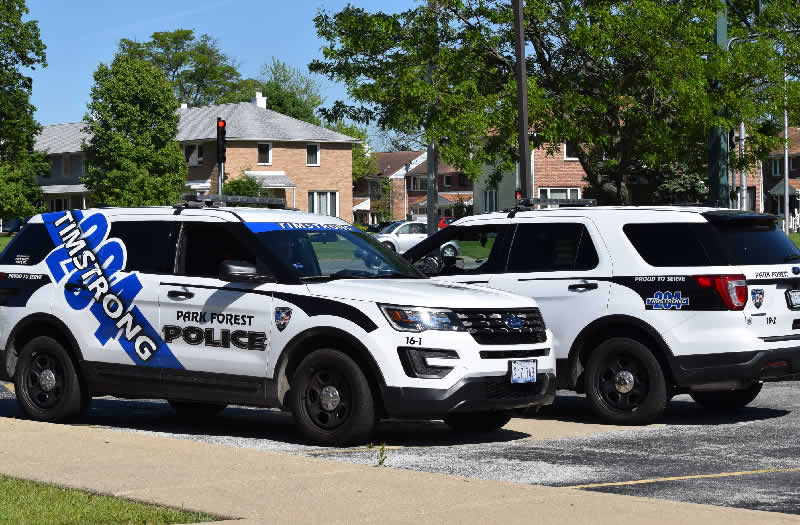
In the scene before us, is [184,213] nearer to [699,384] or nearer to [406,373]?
[406,373]

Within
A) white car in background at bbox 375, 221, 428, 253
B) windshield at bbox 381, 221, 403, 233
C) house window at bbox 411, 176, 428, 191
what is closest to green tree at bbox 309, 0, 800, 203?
white car in background at bbox 375, 221, 428, 253

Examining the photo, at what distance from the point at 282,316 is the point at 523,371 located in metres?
1.90

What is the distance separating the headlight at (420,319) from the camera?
32.6ft

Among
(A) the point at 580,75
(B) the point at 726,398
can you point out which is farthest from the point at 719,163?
(B) the point at 726,398

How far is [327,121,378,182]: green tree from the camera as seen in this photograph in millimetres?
124938

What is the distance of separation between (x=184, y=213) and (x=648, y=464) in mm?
4458

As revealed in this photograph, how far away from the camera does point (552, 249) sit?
12.4 metres

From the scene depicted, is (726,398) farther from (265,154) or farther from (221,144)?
(265,154)

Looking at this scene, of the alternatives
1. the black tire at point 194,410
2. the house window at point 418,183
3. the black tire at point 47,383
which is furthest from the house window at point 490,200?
the black tire at point 47,383

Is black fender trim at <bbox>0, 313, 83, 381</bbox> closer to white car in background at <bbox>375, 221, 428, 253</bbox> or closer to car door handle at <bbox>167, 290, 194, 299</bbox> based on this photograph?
car door handle at <bbox>167, 290, 194, 299</bbox>

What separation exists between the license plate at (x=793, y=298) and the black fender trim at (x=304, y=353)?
12.7 ft

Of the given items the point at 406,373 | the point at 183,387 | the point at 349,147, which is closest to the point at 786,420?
the point at 406,373

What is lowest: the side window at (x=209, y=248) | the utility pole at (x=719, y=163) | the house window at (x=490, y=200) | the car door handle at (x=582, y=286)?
the car door handle at (x=582, y=286)

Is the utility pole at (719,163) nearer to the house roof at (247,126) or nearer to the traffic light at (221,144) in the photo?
the traffic light at (221,144)
